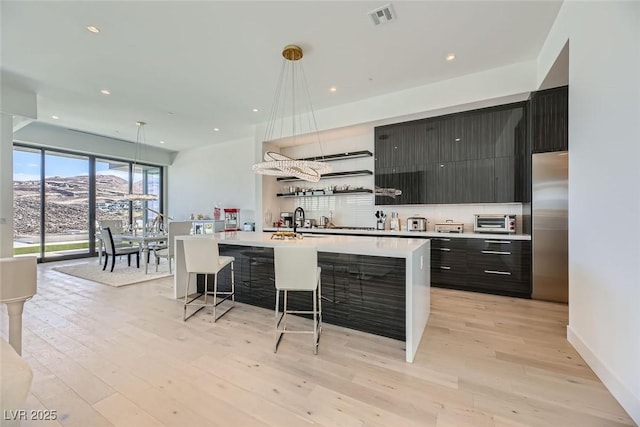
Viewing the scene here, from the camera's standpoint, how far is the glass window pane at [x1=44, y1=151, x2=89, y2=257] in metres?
6.40

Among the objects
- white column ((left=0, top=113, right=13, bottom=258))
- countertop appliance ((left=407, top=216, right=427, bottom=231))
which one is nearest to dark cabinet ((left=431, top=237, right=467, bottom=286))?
countertop appliance ((left=407, top=216, right=427, bottom=231))

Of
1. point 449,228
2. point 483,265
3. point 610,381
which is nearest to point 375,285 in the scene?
point 610,381

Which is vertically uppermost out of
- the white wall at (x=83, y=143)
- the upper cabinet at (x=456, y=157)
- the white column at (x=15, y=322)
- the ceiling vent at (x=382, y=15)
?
the ceiling vent at (x=382, y=15)

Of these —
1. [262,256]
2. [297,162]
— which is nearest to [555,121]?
A: [297,162]

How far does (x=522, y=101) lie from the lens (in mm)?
3764

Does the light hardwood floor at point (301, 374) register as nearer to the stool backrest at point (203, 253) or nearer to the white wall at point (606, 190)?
the white wall at point (606, 190)

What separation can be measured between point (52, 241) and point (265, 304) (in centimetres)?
687

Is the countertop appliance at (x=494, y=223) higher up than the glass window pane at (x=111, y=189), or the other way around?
the glass window pane at (x=111, y=189)

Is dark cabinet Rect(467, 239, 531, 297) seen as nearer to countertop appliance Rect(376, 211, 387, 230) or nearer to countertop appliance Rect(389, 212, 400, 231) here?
countertop appliance Rect(389, 212, 400, 231)

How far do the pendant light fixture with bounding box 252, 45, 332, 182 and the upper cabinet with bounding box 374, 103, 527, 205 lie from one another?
1531 millimetres

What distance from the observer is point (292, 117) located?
548 centimetres

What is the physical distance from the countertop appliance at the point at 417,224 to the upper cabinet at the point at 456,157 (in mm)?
308

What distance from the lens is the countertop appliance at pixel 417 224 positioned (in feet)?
14.9

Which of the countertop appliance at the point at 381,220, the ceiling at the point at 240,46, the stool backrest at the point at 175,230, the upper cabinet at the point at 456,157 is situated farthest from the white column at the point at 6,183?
the countertop appliance at the point at 381,220
